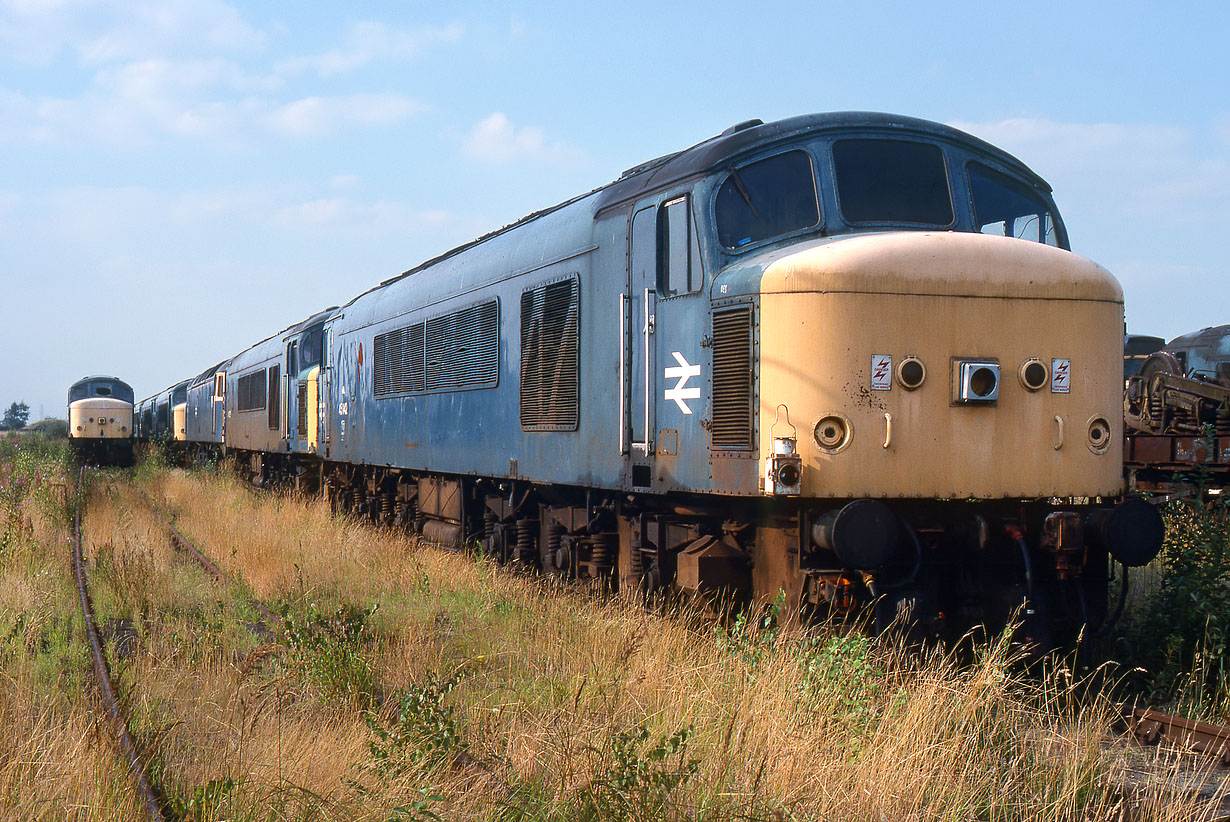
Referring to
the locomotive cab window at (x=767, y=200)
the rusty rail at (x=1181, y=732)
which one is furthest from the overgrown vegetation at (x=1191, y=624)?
the locomotive cab window at (x=767, y=200)

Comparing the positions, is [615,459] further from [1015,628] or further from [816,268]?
[1015,628]

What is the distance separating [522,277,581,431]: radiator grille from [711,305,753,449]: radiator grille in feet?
6.90

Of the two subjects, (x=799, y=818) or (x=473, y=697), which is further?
(x=473, y=697)

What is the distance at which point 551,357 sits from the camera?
9.45m

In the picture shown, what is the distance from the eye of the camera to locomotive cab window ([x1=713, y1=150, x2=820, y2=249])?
714 cm

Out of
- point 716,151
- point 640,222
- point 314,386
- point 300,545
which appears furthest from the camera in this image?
point 314,386

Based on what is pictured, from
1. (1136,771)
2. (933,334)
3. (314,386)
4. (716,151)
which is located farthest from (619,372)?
(314,386)

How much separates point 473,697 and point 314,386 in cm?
1412

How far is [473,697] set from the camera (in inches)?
249

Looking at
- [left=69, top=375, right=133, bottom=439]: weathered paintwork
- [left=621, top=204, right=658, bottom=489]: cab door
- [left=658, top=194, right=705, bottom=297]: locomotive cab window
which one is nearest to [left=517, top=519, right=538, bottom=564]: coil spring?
[left=621, top=204, right=658, bottom=489]: cab door

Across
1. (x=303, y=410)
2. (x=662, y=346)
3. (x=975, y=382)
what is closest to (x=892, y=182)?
(x=975, y=382)

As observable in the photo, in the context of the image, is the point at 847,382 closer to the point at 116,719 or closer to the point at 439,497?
the point at 116,719

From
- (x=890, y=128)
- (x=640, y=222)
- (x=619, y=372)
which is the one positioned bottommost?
(x=619, y=372)

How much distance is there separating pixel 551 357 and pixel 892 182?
10.8 feet
